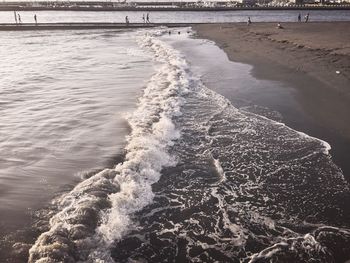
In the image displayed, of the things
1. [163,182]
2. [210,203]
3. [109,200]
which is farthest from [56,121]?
[210,203]

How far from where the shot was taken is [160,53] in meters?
27.8

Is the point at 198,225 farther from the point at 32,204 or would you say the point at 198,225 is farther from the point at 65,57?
the point at 65,57

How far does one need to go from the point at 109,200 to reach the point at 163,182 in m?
1.36

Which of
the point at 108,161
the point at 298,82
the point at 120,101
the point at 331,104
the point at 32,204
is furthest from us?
the point at 298,82

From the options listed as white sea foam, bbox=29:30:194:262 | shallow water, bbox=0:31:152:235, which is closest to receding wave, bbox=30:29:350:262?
white sea foam, bbox=29:30:194:262

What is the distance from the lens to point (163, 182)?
25.7ft

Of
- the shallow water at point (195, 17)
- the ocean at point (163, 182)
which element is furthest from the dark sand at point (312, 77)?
the shallow water at point (195, 17)

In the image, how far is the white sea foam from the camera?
18.3 ft

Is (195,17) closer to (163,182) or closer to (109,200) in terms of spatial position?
(163,182)

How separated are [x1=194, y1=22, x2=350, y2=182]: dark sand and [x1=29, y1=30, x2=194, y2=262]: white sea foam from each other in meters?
4.34

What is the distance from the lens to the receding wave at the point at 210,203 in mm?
5664

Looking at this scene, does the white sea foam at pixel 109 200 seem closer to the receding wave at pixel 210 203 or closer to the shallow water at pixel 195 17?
the receding wave at pixel 210 203

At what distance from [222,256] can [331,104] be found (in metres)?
9.34

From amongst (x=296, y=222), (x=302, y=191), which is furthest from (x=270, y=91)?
(x=296, y=222)
